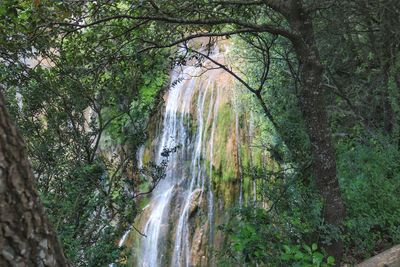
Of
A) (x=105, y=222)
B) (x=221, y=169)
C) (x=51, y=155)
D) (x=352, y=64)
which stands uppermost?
(x=352, y=64)

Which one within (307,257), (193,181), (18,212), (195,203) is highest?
(193,181)

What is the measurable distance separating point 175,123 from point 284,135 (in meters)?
6.27

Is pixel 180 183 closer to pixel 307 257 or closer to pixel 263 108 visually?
pixel 263 108

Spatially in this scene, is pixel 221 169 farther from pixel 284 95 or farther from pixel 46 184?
pixel 46 184

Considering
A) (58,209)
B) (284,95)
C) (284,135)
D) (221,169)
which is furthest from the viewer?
(221,169)

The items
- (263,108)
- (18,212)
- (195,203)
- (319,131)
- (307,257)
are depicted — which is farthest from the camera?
(195,203)

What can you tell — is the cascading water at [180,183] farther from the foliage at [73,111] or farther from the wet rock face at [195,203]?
the foliage at [73,111]

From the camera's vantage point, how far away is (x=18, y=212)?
50.9 inches

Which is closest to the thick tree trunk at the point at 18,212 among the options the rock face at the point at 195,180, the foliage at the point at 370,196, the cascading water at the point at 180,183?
the foliage at the point at 370,196

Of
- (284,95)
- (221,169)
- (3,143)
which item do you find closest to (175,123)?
(221,169)

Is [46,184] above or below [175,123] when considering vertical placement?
below

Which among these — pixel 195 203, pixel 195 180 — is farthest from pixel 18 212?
pixel 195 180

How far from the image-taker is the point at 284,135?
570cm

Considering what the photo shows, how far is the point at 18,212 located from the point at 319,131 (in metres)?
3.87
